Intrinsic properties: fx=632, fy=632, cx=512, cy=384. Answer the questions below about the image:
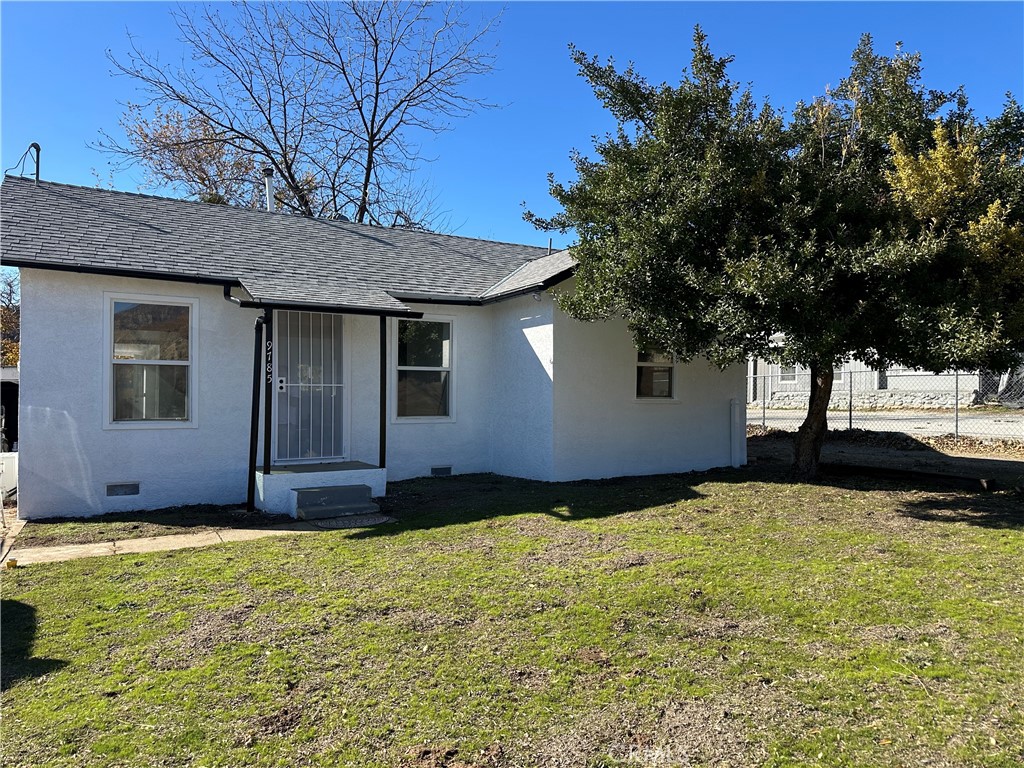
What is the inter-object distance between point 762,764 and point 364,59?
24.2 meters

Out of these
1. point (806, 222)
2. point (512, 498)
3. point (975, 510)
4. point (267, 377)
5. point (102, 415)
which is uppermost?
point (806, 222)

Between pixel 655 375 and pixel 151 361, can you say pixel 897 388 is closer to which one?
pixel 655 375

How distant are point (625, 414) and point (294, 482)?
5.57 m

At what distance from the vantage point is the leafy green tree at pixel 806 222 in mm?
6871

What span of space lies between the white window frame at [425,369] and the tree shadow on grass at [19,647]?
625 cm

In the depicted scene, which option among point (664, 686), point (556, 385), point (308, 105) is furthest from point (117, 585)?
point (308, 105)

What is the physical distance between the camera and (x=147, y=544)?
666cm

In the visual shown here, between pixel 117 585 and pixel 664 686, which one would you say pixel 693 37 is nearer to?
pixel 664 686

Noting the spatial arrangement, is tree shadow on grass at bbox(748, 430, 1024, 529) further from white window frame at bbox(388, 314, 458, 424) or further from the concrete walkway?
the concrete walkway

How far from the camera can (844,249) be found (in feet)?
23.2

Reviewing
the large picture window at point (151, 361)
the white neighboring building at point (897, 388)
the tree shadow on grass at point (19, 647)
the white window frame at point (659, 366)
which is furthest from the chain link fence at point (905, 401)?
the tree shadow on grass at point (19, 647)

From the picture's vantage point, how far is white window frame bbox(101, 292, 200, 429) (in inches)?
327

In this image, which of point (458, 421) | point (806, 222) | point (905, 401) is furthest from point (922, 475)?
point (905, 401)

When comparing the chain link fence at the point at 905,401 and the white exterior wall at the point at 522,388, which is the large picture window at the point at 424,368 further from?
the chain link fence at the point at 905,401
